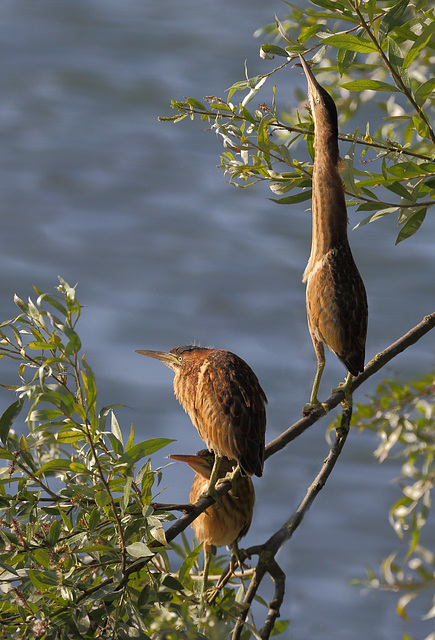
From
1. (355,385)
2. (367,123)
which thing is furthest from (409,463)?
(367,123)

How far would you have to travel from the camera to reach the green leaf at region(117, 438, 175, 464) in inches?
22.6

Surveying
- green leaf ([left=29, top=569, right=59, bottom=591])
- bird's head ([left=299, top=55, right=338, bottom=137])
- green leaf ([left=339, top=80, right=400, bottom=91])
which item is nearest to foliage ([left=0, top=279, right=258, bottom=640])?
green leaf ([left=29, top=569, right=59, bottom=591])

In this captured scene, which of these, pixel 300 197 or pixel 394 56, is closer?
pixel 394 56

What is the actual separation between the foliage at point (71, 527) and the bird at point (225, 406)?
0.20 feet

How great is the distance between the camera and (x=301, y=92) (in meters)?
1.39

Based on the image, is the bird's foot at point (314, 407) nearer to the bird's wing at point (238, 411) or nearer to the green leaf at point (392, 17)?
the bird's wing at point (238, 411)

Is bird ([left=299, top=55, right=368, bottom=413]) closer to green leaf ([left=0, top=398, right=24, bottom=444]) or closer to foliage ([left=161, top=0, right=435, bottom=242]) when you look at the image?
foliage ([left=161, top=0, right=435, bottom=242])

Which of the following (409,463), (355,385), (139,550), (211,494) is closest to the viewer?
(139,550)

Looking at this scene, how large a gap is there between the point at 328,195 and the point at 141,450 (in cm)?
23

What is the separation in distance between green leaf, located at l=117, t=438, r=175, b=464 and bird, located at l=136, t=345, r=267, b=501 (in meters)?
0.07

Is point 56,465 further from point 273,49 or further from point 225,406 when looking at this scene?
point 273,49

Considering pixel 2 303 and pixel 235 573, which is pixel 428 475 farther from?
pixel 2 303

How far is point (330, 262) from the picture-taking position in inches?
24.8

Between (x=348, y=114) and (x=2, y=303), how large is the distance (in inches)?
28.5
